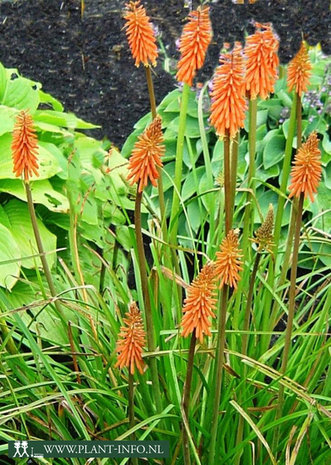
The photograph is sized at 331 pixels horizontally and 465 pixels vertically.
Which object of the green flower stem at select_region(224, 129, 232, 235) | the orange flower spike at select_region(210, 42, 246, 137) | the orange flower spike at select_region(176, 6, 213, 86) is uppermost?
the orange flower spike at select_region(176, 6, 213, 86)

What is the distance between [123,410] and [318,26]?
16.1ft

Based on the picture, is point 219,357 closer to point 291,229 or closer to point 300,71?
point 291,229

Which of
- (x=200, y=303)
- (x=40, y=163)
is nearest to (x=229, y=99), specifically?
(x=200, y=303)

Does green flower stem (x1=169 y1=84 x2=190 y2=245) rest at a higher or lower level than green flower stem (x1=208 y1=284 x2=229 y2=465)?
higher

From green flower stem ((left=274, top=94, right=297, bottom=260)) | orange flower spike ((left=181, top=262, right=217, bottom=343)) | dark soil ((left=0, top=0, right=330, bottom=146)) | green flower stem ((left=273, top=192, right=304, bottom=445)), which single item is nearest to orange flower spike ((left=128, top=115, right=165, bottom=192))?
orange flower spike ((left=181, top=262, right=217, bottom=343))

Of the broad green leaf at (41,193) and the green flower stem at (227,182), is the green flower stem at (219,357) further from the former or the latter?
the broad green leaf at (41,193)

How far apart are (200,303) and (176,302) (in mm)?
829

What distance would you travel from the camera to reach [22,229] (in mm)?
3291

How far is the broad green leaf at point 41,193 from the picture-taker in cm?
322

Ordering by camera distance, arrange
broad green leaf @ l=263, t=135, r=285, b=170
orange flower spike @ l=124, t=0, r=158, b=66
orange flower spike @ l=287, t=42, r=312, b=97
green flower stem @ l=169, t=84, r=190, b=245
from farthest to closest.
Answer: broad green leaf @ l=263, t=135, r=285, b=170, green flower stem @ l=169, t=84, r=190, b=245, orange flower spike @ l=124, t=0, r=158, b=66, orange flower spike @ l=287, t=42, r=312, b=97

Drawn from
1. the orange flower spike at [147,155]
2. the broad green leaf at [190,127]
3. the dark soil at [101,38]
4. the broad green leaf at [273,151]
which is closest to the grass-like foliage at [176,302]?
the orange flower spike at [147,155]

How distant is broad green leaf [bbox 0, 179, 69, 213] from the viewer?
10.6ft

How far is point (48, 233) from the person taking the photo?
3.25m

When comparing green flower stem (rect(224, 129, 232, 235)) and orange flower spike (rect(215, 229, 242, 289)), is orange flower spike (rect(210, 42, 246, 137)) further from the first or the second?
orange flower spike (rect(215, 229, 242, 289))
